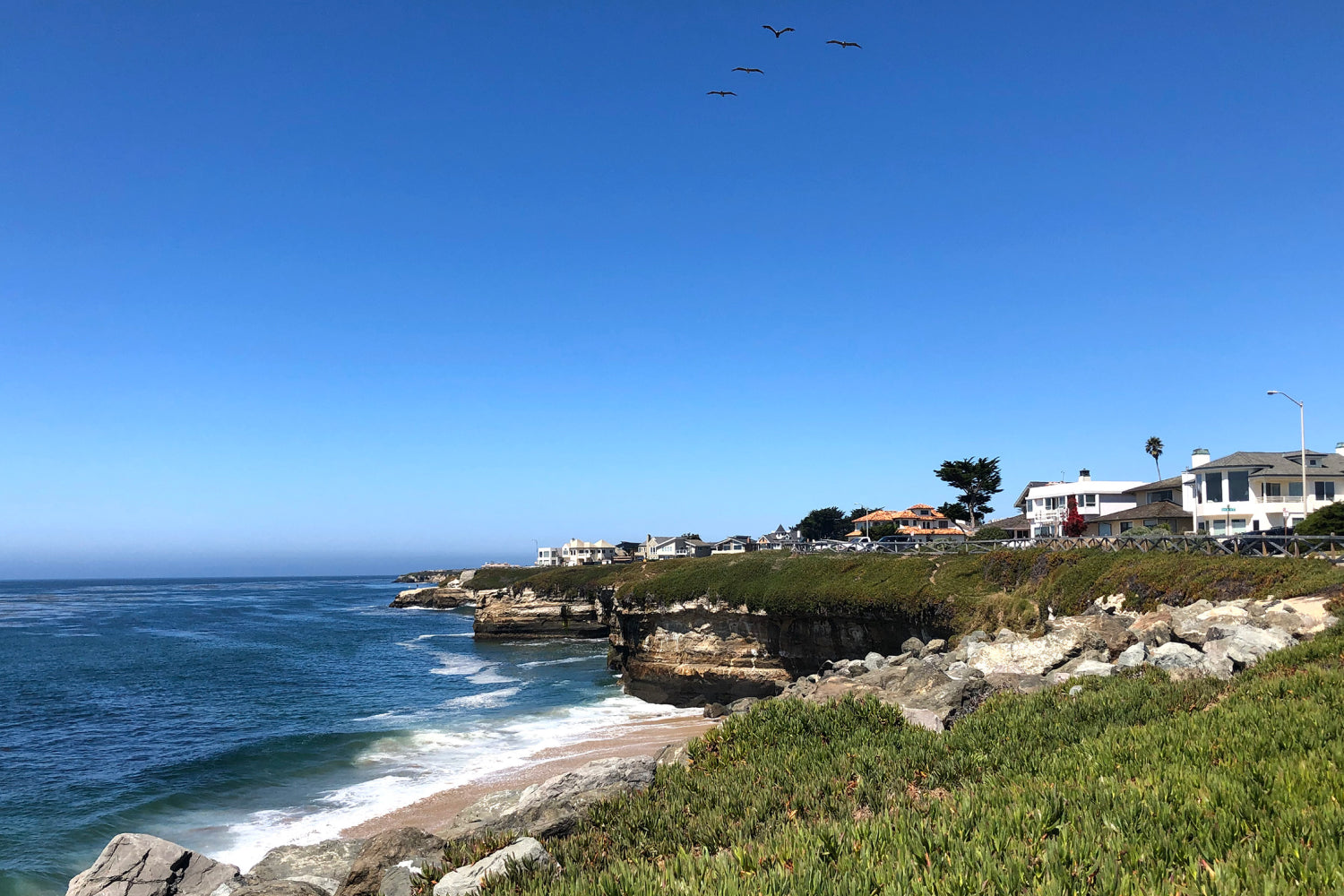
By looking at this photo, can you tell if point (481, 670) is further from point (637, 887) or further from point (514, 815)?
point (637, 887)

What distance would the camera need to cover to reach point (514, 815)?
1080cm

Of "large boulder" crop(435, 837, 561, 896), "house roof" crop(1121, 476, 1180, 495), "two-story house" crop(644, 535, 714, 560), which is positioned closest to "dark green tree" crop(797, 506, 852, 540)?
"two-story house" crop(644, 535, 714, 560)

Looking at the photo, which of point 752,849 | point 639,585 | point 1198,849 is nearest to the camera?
point 1198,849

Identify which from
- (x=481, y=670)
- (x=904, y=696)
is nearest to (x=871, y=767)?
(x=904, y=696)

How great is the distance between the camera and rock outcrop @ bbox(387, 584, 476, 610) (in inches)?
4934

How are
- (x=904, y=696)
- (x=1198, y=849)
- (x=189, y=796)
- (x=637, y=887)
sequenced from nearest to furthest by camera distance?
(x=1198, y=849) < (x=637, y=887) < (x=904, y=696) < (x=189, y=796)

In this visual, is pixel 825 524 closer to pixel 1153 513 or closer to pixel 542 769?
pixel 1153 513

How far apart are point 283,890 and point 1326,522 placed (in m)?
44.5

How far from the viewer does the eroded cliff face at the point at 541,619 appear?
7569 cm

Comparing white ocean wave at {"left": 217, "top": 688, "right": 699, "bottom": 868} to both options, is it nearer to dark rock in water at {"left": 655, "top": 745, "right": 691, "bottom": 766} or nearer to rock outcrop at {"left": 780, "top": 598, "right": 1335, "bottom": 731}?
dark rock in water at {"left": 655, "top": 745, "right": 691, "bottom": 766}

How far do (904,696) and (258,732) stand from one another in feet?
90.2

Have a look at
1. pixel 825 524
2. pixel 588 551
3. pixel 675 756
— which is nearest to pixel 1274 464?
pixel 675 756

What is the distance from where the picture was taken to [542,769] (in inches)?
1002

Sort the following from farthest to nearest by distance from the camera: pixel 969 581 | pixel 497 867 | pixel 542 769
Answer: pixel 969 581 < pixel 542 769 < pixel 497 867
